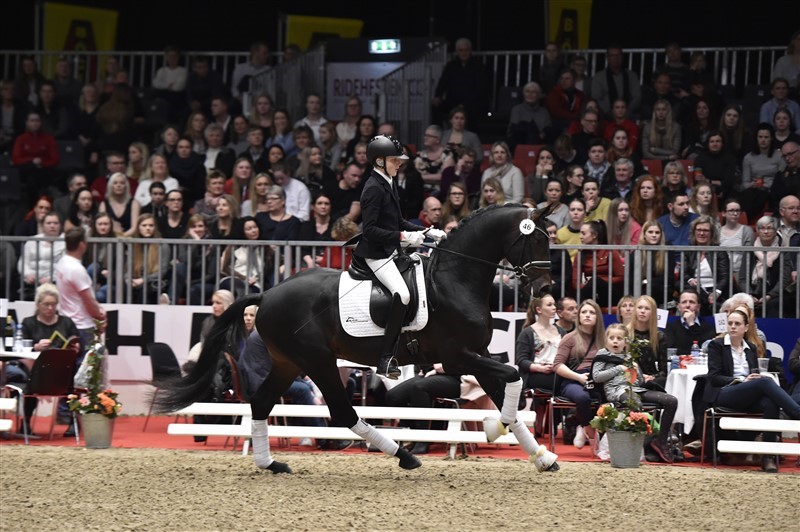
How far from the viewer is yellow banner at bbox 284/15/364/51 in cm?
2062

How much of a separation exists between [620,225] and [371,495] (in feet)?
18.7

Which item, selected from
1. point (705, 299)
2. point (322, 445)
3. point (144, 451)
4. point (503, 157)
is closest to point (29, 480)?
point (144, 451)

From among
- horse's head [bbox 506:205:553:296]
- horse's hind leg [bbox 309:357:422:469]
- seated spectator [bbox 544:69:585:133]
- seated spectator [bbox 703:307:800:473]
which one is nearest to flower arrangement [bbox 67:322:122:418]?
horse's hind leg [bbox 309:357:422:469]

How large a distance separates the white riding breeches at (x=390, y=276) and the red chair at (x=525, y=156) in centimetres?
731

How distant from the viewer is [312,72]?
757 inches

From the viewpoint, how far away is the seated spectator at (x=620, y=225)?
13.5 m

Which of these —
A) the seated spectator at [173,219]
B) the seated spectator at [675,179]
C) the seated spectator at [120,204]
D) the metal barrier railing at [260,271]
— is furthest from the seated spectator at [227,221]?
the seated spectator at [675,179]

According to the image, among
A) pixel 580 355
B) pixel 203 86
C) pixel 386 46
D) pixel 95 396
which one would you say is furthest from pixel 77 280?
pixel 386 46

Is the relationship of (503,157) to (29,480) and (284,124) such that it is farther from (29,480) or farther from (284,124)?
(29,480)

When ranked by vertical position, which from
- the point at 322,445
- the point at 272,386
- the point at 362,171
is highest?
the point at 362,171

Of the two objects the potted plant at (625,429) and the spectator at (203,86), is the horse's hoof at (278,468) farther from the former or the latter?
the spectator at (203,86)

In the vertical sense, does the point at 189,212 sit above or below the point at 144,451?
above

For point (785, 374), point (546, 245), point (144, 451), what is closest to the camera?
point (546, 245)

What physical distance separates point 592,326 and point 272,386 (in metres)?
3.36
